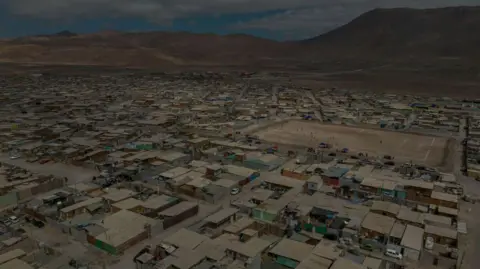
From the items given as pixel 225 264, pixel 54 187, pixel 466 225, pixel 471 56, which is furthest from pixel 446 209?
pixel 471 56

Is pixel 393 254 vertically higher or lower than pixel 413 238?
lower

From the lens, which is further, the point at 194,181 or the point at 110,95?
the point at 110,95

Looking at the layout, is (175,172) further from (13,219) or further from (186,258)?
(186,258)

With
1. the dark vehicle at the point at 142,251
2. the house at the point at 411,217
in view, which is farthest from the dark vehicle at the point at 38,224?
the house at the point at 411,217

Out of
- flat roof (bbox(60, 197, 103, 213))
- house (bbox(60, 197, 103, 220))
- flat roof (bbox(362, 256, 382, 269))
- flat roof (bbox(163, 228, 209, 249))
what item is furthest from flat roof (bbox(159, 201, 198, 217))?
flat roof (bbox(362, 256, 382, 269))

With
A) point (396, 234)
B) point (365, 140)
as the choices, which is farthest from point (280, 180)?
point (365, 140)

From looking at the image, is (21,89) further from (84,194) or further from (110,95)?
(84,194)
